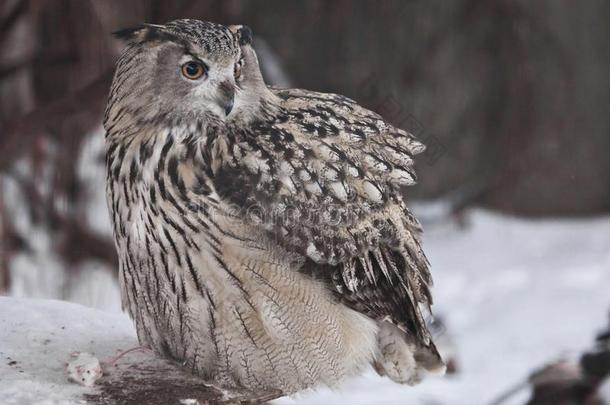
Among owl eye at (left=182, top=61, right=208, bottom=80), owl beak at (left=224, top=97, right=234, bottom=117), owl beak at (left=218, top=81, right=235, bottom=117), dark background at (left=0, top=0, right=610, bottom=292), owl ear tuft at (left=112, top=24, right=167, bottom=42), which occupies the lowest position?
owl beak at (left=224, top=97, right=234, bottom=117)

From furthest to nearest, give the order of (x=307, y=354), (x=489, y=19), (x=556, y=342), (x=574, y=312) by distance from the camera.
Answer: (x=489, y=19), (x=574, y=312), (x=556, y=342), (x=307, y=354)

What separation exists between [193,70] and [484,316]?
4.13 m

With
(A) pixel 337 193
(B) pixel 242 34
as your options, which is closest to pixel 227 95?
(B) pixel 242 34

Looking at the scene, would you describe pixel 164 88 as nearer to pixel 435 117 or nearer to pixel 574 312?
pixel 574 312

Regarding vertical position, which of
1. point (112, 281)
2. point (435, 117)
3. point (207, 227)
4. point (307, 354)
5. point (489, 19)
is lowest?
point (307, 354)

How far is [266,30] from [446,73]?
152 cm

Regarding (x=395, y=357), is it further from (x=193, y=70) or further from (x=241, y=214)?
(x=193, y=70)

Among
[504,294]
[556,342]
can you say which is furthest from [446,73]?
[556,342]

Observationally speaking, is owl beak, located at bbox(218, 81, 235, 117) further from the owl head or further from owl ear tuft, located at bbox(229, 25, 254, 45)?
owl ear tuft, located at bbox(229, 25, 254, 45)

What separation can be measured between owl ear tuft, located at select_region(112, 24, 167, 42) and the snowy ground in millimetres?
931

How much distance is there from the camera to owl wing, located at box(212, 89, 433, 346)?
8.07 ft

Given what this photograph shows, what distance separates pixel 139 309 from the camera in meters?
2.64

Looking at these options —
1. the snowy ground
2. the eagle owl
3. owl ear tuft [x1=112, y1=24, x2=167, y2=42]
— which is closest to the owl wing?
the eagle owl

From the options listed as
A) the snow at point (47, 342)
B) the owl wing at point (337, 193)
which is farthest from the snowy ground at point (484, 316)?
the owl wing at point (337, 193)
